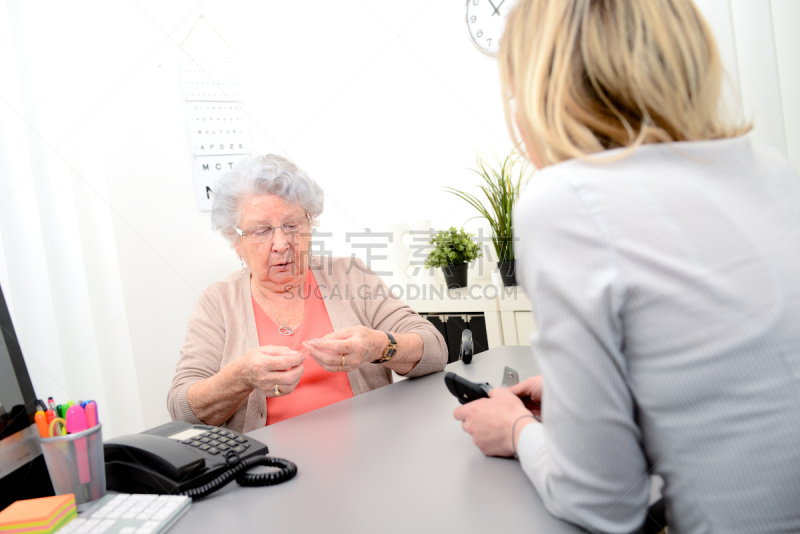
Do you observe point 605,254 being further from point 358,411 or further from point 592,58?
point 358,411

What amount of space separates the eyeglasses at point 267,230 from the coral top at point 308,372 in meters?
0.14

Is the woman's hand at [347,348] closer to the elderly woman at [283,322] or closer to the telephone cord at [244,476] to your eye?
the elderly woman at [283,322]

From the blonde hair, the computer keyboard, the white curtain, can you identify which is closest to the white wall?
the white curtain

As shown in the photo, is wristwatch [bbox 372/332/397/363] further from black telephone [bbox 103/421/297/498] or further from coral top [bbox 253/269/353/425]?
black telephone [bbox 103/421/297/498]

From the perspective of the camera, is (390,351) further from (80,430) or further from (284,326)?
(80,430)

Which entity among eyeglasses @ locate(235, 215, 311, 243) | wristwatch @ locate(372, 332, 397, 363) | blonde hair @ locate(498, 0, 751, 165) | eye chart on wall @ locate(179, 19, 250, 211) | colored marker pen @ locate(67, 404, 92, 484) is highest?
eye chart on wall @ locate(179, 19, 250, 211)

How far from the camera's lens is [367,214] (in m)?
2.65

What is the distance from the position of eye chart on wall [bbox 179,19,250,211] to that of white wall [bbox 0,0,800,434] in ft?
0.13


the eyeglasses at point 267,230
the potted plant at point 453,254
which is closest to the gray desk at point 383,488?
the eyeglasses at point 267,230

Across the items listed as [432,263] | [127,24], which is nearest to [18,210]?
[127,24]

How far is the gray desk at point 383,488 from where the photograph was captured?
2.12ft

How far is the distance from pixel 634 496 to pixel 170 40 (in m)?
2.05

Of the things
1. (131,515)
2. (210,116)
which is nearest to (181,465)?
(131,515)

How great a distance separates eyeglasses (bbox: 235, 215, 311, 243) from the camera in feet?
4.85
